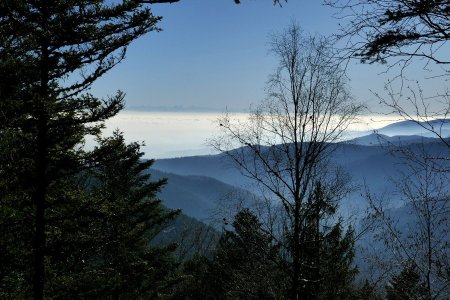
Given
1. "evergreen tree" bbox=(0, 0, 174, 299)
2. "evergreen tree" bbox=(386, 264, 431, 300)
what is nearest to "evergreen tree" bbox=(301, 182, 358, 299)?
"evergreen tree" bbox=(386, 264, 431, 300)

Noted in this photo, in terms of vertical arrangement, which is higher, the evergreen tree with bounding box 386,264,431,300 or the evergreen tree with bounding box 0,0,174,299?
the evergreen tree with bounding box 0,0,174,299

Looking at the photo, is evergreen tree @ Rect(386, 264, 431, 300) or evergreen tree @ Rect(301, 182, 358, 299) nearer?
evergreen tree @ Rect(386, 264, 431, 300)

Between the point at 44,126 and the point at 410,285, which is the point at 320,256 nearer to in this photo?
the point at 410,285

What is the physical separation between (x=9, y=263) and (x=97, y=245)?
6.65 feet

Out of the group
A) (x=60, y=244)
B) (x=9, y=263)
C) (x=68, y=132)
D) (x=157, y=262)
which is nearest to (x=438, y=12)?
(x=68, y=132)

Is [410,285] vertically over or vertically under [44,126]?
under

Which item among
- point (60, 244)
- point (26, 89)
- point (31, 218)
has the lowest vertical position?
point (60, 244)

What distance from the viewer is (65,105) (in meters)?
8.77

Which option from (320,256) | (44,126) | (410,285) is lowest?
(320,256)

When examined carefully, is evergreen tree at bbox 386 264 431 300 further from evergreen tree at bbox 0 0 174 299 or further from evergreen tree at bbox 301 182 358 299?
evergreen tree at bbox 0 0 174 299

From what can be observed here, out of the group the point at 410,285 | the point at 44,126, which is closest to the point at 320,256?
the point at 410,285

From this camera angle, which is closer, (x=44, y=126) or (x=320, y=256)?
(x=44, y=126)

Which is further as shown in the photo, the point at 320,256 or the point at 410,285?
the point at 320,256

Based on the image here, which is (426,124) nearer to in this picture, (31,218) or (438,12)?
(438,12)
